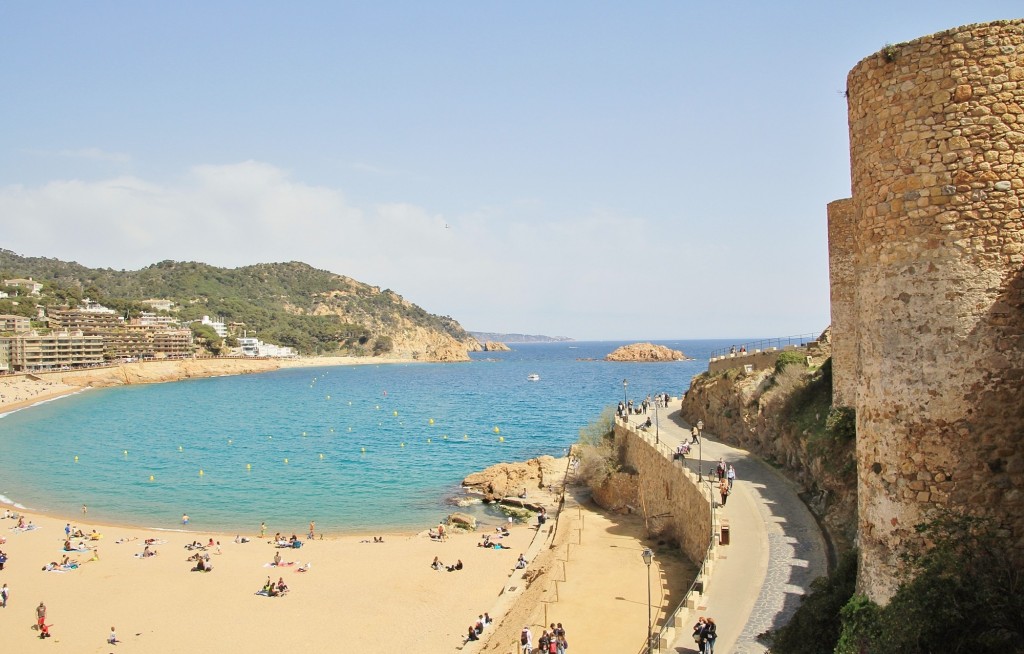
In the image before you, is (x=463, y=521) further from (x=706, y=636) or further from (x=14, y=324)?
(x=14, y=324)

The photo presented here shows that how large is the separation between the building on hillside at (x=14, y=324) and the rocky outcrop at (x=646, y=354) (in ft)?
403

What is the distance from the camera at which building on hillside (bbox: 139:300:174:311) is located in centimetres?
16288

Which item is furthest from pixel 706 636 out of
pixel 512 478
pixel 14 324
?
pixel 14 324

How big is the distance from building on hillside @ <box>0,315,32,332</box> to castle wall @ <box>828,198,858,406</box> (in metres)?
125

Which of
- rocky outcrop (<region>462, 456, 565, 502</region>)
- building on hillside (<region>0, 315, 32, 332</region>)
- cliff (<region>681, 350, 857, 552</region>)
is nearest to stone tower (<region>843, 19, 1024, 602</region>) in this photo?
cliff (<region>681, 350, 857, 552</region>)

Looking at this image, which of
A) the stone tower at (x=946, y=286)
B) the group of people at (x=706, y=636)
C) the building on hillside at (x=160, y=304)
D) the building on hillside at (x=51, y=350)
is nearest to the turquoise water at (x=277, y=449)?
the building on hillside at (x=51, y=350)

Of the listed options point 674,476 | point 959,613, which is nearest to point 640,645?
point 674,476

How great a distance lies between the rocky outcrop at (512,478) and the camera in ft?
121

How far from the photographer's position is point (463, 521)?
32125 millimetres

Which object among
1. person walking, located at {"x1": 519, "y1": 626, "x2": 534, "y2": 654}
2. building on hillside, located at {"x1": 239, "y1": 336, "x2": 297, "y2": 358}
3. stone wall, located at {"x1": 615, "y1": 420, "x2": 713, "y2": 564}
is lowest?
person walking, located at {"x1": 519, "y1": 626, "x2": 534, "y2": 654}

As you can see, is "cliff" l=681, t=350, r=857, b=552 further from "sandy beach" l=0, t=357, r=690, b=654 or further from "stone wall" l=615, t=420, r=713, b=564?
"sandy beach" l=0, t=357, r=690, b=654

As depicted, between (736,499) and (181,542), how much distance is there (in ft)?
76.0

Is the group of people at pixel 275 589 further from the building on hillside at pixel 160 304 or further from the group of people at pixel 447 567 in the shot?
the building on hillside at pixel 160 304

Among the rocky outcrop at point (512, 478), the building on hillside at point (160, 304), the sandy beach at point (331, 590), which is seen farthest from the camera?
the building on hillside at point (160, 304)
